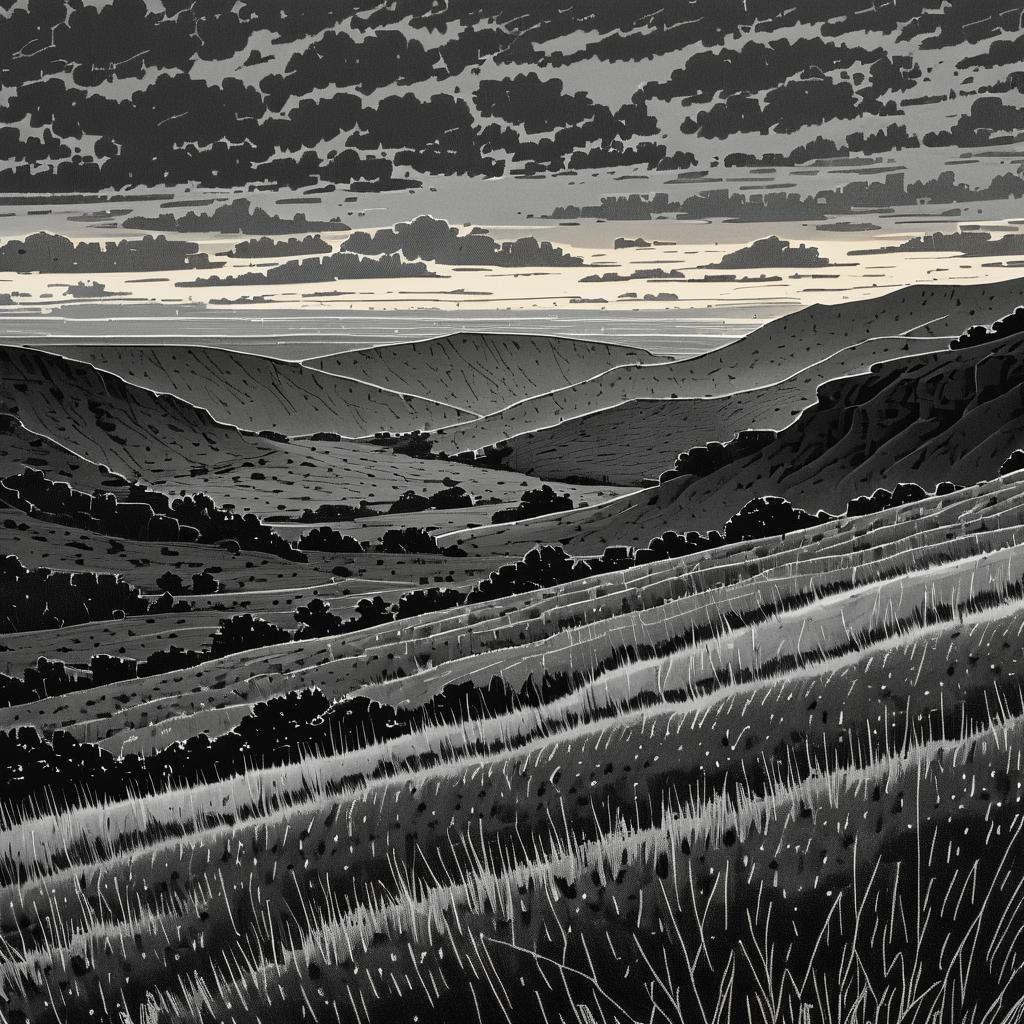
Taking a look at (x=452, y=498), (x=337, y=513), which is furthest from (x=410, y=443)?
(x=337, y=513)

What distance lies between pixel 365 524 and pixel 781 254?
8.54 m

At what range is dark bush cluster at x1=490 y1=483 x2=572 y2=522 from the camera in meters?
16.3

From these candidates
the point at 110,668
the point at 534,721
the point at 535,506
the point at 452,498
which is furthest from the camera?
the point at 452,498

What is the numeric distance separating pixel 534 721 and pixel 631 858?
14.8 feet

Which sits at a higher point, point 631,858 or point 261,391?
point 261,391

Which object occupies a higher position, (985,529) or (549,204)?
(549,204)

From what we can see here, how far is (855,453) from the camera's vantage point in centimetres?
2316

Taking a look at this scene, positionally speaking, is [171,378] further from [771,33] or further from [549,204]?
[771,33]

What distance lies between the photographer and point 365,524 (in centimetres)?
1642

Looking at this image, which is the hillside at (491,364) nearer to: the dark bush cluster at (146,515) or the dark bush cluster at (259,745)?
the dark bush cluster at (146,515)

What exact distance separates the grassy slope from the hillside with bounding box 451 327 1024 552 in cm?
506

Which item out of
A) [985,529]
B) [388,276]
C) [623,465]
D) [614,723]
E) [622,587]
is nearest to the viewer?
[614,723]

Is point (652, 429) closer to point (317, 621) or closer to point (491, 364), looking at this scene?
point (491, 364)

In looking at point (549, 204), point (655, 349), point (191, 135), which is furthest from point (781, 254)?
point (191, 135)
